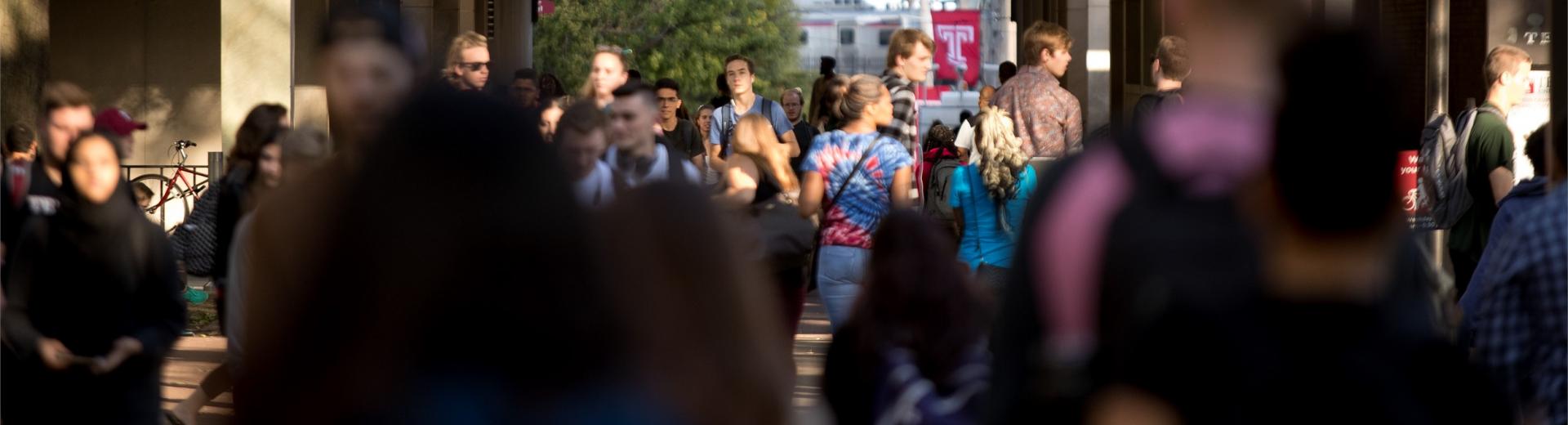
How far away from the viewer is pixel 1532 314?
4.12m

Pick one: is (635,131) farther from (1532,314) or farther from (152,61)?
(152,61)

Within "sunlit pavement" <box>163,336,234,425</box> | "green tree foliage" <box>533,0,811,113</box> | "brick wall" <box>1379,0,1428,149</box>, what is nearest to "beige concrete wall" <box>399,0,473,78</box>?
"sunlit pavement" <box>163,336,234,425</box>

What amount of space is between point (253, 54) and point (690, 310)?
13270 millimetres

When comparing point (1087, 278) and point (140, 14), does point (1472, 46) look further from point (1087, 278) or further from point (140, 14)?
point (140, 14)

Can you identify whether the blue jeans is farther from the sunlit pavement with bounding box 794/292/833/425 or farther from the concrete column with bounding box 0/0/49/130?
the concrete column with bounding box 0/0/49/130

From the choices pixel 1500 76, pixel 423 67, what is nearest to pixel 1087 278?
pixel 423 67

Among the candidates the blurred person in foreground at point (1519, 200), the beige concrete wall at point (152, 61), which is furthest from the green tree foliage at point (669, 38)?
the blurred person in foreground at point (1519, 200)

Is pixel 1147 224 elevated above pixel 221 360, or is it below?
above

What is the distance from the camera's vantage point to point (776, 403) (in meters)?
1.85

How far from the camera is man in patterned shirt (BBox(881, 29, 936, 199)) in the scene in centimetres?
936

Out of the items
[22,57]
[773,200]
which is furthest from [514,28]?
[773,200]

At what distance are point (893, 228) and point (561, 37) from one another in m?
60.4

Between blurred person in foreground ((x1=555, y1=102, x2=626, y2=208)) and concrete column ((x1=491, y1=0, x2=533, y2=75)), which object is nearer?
blurred person in foreground ((x1=555, y1=102, x2=626, y2=208))

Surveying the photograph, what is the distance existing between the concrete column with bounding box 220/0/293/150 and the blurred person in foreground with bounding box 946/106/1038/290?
742 cm
